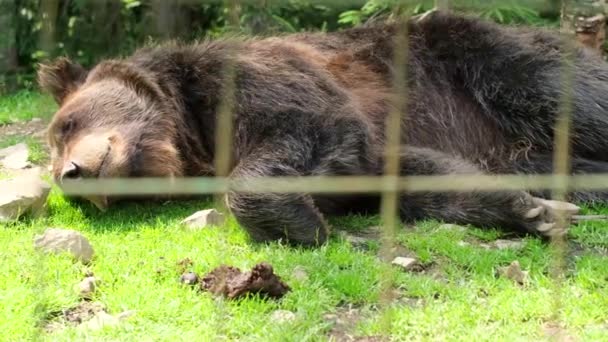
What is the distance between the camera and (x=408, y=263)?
11.0ft

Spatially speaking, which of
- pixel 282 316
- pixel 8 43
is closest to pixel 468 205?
pixel 282 316

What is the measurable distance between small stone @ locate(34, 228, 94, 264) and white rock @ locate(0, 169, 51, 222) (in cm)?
55

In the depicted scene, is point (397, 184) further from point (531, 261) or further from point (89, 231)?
point (89, 231)

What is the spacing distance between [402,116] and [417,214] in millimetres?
695

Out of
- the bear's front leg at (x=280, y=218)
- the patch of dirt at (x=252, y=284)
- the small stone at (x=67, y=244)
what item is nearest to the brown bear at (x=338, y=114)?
the bear's front leg at (x=280, y=218)

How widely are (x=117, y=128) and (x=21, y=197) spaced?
1.83 feet

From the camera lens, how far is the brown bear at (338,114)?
12.7 ft

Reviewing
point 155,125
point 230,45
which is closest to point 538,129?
point 230,45

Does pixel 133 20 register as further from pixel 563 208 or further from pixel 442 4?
pixel 563 208

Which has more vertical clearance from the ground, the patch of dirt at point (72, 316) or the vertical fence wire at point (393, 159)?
the vertical fence wire at point (393, 159)

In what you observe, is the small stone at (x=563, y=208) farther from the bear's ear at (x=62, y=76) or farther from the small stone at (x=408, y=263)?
the bear's ear at (x=62, y=76)

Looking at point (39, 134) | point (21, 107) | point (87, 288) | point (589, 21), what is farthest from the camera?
point (21, 107)

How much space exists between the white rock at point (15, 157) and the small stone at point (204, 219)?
170cm

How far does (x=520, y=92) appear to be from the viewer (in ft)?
15.1
